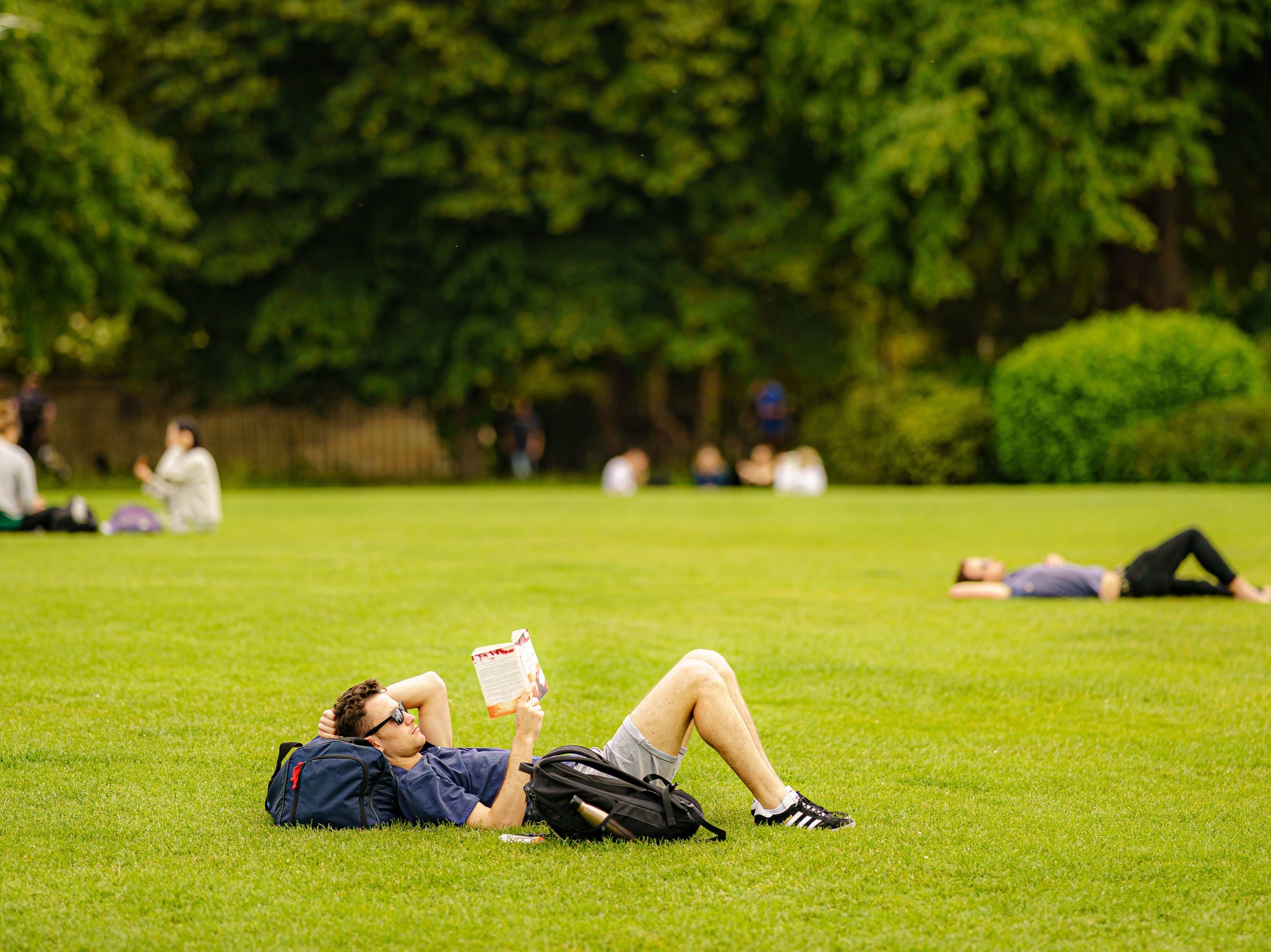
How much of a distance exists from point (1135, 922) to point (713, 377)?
3673cm

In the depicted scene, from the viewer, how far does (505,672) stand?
560cm

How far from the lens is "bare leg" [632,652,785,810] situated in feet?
19.7

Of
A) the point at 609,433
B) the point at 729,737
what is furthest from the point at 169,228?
the point at 729,737

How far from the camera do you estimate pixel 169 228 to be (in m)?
32.2

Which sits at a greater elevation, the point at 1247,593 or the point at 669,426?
the point at 669,426

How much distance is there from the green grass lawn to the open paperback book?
1.97 ft

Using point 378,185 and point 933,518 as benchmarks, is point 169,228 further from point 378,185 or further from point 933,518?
point 933,518

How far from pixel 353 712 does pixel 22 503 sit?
13.6 m

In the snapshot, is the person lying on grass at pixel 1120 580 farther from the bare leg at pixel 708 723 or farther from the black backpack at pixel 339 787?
the black backpack at pixel 339 787

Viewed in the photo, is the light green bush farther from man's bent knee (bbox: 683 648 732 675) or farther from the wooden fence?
man's bent knee (bbox: 683 648 732 675)

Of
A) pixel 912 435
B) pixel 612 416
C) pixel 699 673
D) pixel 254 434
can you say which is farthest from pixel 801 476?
pixel 699 673

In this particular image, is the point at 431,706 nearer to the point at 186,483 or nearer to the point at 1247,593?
the point at 1247,593

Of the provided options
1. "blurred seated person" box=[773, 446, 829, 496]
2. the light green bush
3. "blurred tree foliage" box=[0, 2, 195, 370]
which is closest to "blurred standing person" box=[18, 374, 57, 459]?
"blurred tree foliage" box=[0, 2, 195, 370]

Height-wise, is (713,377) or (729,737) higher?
(713,377)
